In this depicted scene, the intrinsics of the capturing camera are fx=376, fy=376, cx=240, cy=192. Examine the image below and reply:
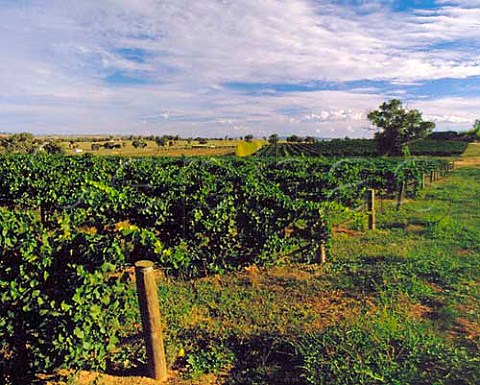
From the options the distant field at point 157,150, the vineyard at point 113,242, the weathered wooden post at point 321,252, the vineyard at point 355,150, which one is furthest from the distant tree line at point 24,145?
the weathered wooden post at point 321,252

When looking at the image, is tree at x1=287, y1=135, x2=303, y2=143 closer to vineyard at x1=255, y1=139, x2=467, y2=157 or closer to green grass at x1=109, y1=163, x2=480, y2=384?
vineyard at x1=255, y1=139, x2=467, y2=157

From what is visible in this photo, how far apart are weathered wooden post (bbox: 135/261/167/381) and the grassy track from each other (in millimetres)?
258

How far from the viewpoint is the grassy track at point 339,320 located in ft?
13.8

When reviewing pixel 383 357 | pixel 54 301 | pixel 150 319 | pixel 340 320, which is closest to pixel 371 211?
pixel 340 320

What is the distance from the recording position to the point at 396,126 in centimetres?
5522

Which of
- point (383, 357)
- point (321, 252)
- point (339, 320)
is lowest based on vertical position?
point (339, 320)

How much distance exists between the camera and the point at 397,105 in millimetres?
55031

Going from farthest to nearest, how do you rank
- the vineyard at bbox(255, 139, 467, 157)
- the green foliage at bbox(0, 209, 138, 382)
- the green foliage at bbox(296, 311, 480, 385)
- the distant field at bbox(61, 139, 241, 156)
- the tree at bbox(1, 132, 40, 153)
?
1. the distant field at bbox(61, 139, 241, 156)
2. the vineyard at bbox(255, 139, 467, 157)
3. the tree at bbox(1, 132, 40, 153)
4. the green foliage at bbox(296, 311, 480, 385)
5. the green foliage at bbox(0, 209, 138, 382)

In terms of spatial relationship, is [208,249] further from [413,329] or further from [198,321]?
[413,329]

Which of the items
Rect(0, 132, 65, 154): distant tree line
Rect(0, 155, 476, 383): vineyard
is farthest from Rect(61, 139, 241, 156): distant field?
Rect(0, 155, 476, 383): vineyard

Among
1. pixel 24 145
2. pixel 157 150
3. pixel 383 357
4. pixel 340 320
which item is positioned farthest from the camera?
pixel 157 150

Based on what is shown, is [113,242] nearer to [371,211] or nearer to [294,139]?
[371,211]

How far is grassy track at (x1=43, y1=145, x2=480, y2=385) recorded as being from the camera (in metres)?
4.20

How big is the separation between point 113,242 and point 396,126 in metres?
57.6
